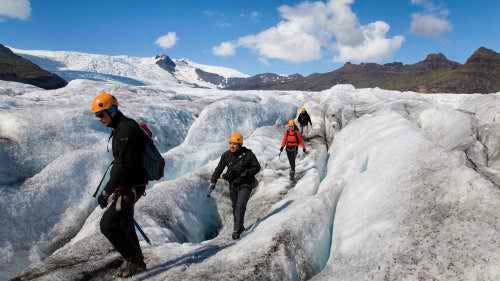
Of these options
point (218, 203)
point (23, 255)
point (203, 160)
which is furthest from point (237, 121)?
point (23, 255)

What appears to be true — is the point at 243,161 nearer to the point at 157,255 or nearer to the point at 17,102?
the point at 157,255

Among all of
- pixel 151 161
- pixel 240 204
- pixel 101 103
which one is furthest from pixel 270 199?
pixel 101 103

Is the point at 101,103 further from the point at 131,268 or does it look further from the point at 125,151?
the point at 131,268

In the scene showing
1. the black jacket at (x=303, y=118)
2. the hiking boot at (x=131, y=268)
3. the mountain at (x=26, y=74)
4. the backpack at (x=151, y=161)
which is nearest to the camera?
the backpack at (x=151, y=161)

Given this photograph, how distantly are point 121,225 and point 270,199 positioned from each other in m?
11.1

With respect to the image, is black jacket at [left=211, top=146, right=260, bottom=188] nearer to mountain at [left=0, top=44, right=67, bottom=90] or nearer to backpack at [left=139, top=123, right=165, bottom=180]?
backpack at [left=139, top=123, right=165, bottom=180]

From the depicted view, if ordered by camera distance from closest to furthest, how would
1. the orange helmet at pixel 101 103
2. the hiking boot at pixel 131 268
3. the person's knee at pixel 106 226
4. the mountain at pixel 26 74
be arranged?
the orange helmet at pixel 101 103 < the person's knee at pixel 106 226 < the hiking boot at pixel 131 268 < the mountain at pixel 26 74

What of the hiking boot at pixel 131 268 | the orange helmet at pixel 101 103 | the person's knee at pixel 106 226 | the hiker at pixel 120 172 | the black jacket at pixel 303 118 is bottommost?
the hiking boot at pixel 131 268

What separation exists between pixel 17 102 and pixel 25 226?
11.0 meters

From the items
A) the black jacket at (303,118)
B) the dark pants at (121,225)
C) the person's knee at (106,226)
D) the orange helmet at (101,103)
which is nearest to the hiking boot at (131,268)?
the dark pants at (121,225)

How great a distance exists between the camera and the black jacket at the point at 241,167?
425 inches

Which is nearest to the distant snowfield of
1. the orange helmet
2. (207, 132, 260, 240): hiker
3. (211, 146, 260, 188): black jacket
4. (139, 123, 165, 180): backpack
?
(207, 132, 260, 240): hiker

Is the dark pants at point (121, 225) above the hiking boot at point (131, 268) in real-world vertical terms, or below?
above

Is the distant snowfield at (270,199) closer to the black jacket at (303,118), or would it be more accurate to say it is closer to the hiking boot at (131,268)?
the hiking boot at (131,268)
